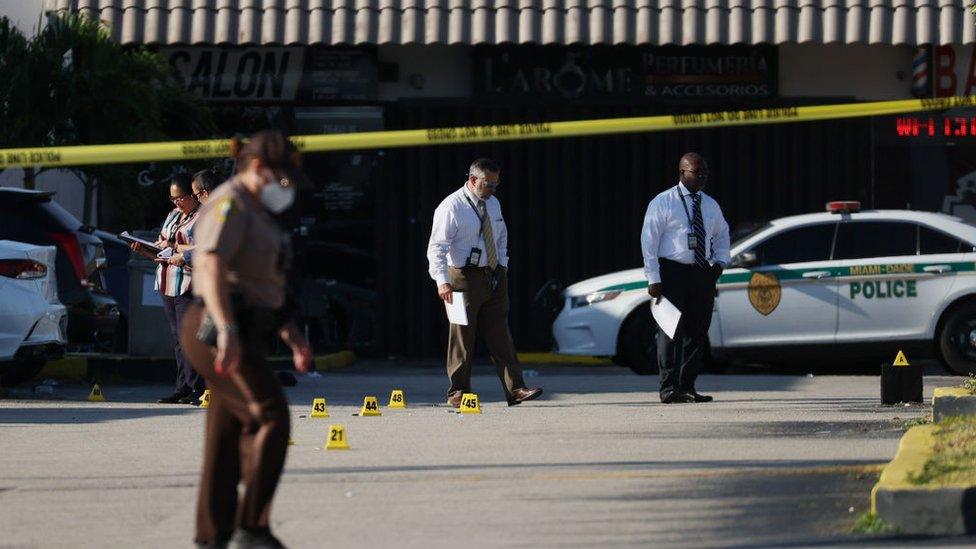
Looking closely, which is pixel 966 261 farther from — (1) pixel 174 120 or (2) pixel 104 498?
(2) pixel 104 498

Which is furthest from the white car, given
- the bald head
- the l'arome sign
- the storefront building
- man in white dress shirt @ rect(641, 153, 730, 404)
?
the l'arome sign

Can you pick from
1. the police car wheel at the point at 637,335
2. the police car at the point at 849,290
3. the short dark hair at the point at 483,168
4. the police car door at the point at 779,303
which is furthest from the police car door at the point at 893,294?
the short dark hair at the point at 483,168

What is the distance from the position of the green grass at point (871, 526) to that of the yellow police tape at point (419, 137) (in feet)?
20.7

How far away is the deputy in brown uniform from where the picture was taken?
7.04 metres

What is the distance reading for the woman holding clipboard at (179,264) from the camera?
551 inches

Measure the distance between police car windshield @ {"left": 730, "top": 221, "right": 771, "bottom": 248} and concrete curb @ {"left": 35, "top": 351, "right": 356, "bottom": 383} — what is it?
5.36m

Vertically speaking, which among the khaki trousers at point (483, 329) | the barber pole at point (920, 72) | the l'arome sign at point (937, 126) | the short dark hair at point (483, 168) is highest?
the barber pole at point (920, 72)

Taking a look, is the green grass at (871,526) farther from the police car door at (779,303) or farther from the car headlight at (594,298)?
the car headlight at (594,298)

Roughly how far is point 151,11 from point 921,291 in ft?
27.5

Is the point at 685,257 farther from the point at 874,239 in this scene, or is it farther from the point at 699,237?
the point at 874,239

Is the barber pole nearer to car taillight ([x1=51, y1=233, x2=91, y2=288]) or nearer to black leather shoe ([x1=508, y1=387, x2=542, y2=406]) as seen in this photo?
black leather shoe ([x1=508, y1=387, x2=542, y2=406])

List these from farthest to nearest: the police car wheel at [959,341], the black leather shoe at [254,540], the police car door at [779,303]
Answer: the police car door at [779,303] < the police car wheel at [959,341] < the black leather shoe at [254,540]

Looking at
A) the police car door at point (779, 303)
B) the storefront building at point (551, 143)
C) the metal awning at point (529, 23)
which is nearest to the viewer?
the police car door at point (779, 303)

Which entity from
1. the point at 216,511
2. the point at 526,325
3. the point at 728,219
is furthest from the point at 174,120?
the point at 216,511
